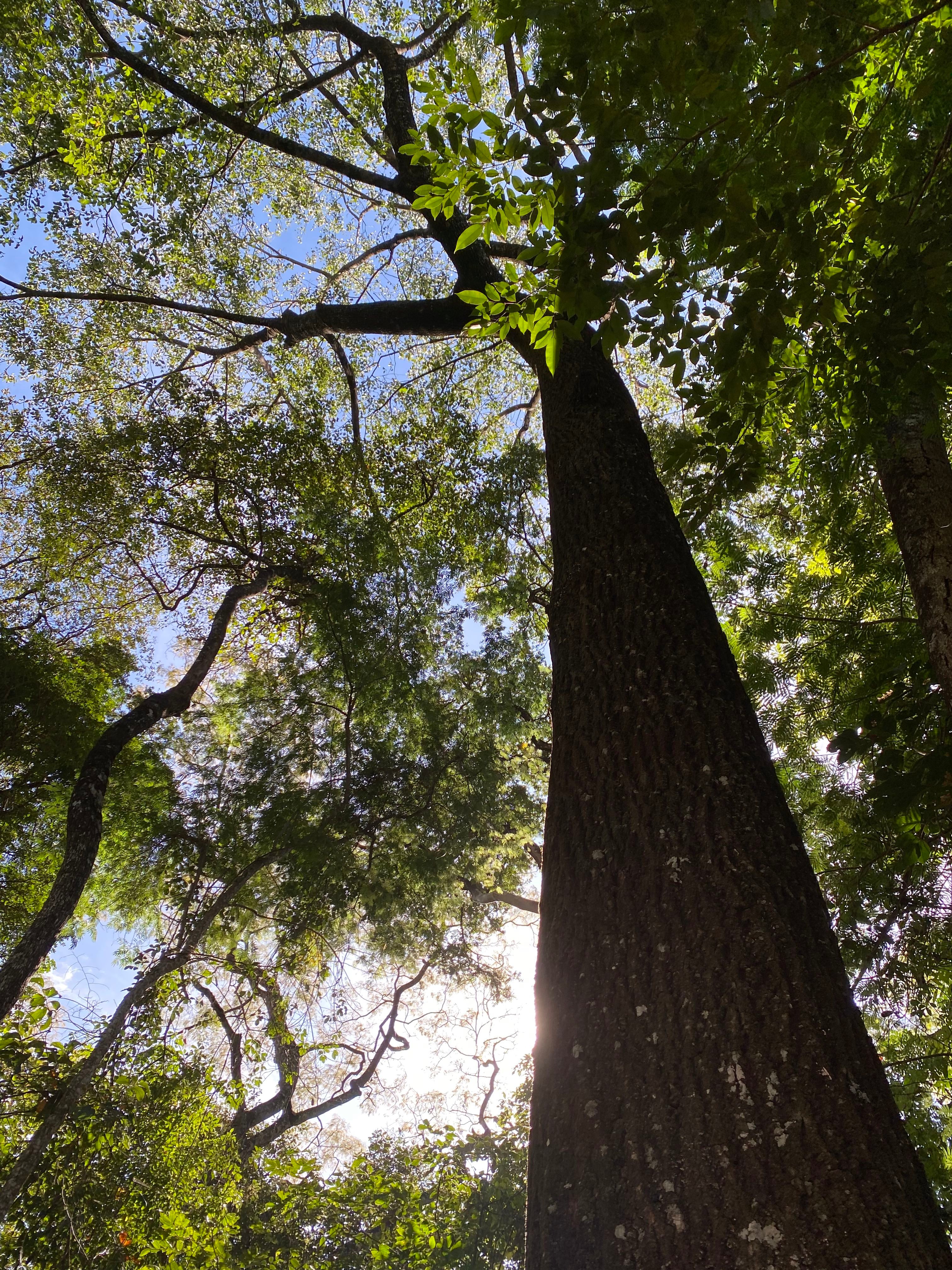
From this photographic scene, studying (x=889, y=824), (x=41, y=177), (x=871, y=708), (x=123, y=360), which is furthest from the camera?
(x=123, y=360)

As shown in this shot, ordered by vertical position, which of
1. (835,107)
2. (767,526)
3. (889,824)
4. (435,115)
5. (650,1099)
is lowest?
(650,1099)

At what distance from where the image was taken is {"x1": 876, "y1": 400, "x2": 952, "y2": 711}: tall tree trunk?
2.46m

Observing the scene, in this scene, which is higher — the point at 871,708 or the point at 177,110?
the point at 177,110

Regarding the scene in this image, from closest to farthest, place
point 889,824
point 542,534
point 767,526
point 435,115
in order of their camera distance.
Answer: point 435,115 < point 889,824 < point 767,526 < point 542,534

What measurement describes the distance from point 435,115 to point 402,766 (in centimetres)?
704

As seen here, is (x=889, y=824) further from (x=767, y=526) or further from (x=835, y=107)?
(x=835, y=107)

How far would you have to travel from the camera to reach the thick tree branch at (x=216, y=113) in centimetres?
585

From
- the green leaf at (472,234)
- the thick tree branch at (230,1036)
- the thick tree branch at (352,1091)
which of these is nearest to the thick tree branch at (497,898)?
the thick tree branch at (352,1091)

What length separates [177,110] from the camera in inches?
288

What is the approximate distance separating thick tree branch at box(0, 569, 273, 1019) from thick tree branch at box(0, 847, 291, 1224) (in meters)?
1.03

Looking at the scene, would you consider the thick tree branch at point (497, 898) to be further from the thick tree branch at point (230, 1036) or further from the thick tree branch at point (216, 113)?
the thick tree branch at point (216, 113)

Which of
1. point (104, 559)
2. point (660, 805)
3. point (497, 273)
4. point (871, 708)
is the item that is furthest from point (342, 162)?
point (660, 805)

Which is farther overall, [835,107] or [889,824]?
[889,824]

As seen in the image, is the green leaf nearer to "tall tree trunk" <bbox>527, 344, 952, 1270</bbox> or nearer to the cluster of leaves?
"tall tree trunk" <bbox>527, 344, 952, 1270</bbox>
